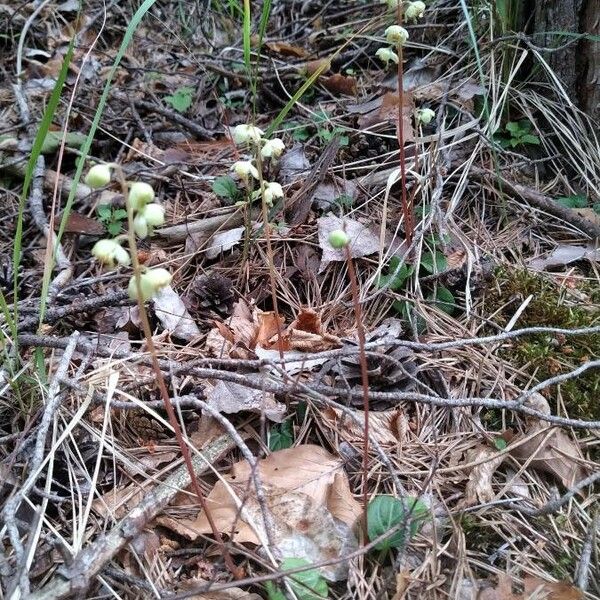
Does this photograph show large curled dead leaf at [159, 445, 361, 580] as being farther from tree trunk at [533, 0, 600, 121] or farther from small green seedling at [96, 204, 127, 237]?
tree trunk at [533, 0, 600, 121]

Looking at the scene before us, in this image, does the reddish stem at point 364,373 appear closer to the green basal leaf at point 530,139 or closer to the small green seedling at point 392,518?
the small green seedling at point 392,518

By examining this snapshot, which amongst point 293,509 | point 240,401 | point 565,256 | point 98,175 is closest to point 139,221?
point 98,175

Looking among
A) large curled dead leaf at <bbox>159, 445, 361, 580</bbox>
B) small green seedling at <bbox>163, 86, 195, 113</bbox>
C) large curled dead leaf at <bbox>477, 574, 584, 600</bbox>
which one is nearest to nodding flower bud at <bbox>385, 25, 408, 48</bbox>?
large curled dead leaf at <bbox>159, 445, 361, 580</bbox>

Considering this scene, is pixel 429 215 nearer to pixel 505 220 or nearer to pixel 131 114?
pixel 505 220

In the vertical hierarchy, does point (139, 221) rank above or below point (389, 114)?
above

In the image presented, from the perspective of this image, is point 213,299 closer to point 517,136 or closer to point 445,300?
point 445,300

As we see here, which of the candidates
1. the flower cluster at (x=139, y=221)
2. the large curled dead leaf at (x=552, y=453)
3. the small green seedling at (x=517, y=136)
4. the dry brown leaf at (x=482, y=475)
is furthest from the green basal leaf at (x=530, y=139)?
the flower cluster at (x=139, y=221)
